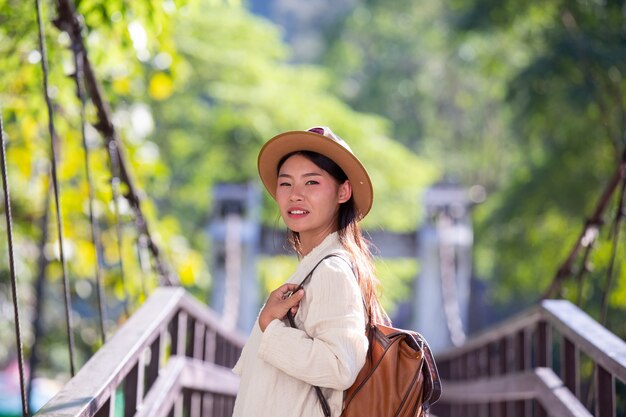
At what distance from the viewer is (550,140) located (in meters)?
14.8

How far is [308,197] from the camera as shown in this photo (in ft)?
7.48

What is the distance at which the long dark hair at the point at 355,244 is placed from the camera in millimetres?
2225

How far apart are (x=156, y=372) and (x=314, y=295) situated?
4.95ft

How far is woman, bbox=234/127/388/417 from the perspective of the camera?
2.07 m

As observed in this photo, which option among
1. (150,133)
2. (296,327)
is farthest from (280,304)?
(150,133)

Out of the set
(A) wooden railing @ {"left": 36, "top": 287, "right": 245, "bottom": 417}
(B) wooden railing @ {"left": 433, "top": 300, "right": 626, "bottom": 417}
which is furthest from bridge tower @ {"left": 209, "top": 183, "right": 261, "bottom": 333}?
(A) wooden railing @ {"left": 36, "top": 287, "right": 245, "bottom": 417}

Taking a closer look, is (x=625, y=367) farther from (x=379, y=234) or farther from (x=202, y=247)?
(x=202, y=247)

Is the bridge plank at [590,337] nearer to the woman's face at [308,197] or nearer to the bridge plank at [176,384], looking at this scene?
the woman's face at [308,197]

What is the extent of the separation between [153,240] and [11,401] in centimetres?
783

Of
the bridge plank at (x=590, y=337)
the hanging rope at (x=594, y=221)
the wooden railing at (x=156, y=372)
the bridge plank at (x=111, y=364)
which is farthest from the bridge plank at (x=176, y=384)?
the hanging rope at (x=594, y=221)

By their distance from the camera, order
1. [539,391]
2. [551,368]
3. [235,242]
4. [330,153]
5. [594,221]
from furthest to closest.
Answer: [235,242], [594,221], [551,368], [539,391], [330,153]

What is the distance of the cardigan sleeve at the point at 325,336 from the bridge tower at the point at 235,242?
8.46 m

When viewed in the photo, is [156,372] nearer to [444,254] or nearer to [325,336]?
[325,336]

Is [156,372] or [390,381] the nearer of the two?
[390,381]
